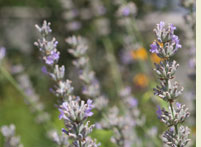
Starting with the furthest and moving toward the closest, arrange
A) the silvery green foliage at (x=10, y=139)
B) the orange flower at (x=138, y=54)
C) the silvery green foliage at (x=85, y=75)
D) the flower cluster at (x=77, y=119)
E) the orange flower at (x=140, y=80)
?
the orange flower at (x=140, y=80) < the orange flower at (x=138, y=54) < the silvery green foliage at (x=85, y=75) < the silvery green foliage at (x=10, y=139) < the flower cluster at (x=77, y=119)

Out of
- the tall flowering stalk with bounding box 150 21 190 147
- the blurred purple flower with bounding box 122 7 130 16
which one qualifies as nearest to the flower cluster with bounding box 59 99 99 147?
the tall flowering stalk with bounding box 150 21 190 147

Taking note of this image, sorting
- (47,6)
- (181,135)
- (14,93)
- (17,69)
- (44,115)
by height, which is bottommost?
(181,135)

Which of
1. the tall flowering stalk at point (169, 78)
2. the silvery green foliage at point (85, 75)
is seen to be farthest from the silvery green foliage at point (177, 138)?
the silvery green foliage at point (85, 75)

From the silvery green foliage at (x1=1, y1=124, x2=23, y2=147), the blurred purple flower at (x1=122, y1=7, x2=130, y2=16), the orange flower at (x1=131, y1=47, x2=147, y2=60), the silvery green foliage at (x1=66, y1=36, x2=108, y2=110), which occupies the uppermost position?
the orange flower at (x1=131, y1=47, x2=147, y2=60)

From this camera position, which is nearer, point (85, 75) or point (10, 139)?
point (10, 139)

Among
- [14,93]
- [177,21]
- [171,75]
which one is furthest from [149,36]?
[171,75]

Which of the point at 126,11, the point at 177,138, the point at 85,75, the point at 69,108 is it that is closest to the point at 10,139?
the point at 85,75

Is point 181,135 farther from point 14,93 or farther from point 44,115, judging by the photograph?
point 14,93

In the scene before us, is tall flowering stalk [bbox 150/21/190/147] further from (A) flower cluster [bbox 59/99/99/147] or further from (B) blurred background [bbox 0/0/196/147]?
(B) blurred background [bbox 0/0/196/147]

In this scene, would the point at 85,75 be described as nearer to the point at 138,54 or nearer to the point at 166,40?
the point at 166,40

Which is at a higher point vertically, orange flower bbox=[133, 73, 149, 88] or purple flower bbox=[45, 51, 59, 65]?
orange flower bbox=[133, 73, 149, 88]

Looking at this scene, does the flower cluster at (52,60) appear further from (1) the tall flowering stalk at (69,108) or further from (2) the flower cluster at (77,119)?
(2) the flower cluster at (77,119)
